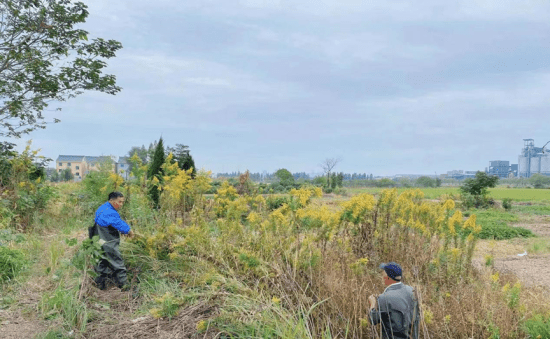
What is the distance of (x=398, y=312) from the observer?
337 centimetres

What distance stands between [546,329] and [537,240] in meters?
7.70

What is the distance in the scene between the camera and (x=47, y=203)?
10039 millimetres

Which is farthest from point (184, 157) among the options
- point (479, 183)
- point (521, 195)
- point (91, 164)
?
point (521, 195)

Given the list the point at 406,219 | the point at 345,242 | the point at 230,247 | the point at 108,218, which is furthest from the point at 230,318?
the point at 406,219

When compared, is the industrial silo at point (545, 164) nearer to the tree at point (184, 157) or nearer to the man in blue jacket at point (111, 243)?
the tree at point (184, 157)

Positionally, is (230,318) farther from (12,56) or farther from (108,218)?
(12,56)

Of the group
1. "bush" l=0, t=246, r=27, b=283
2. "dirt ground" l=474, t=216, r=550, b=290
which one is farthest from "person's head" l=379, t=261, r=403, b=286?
"bush" l=0, t=246, r=27, b=283

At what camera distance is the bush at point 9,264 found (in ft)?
18.1

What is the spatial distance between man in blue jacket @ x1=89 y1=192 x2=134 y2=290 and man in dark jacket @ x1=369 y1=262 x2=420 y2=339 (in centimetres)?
313

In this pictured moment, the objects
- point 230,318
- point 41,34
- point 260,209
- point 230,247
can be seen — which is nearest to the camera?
point 230,318

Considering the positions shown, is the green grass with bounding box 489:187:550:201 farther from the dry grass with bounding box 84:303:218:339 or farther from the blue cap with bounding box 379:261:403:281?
the dry grass with bounding box 84:303:218:339

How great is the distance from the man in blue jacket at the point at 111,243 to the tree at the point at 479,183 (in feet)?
62.5

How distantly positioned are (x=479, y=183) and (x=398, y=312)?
1926 cm

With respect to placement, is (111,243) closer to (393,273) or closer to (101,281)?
(101,281)
